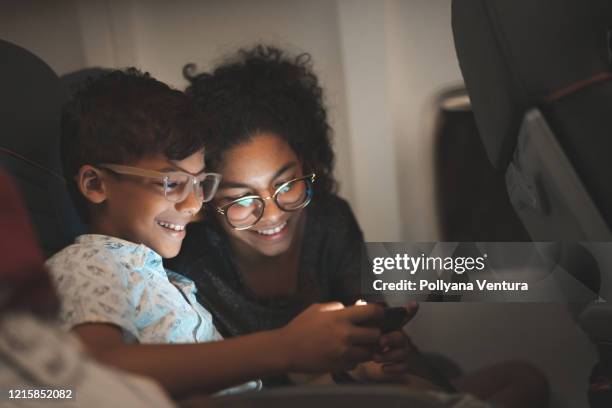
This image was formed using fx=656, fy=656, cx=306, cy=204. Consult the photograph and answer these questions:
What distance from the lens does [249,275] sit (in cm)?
100

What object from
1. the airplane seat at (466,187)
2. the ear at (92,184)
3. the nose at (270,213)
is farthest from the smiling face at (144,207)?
the airplane seat at (466,187)

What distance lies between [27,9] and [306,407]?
2.32ft

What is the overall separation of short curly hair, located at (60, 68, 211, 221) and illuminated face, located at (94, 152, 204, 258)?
0.02 metres

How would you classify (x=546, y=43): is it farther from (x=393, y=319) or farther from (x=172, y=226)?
(x=172, y=226)

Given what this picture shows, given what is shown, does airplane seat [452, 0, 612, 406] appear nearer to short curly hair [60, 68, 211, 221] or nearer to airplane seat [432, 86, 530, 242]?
airplane seat [432, 86, 530, 242]

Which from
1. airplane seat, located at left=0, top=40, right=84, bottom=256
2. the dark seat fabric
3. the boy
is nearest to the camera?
the boy

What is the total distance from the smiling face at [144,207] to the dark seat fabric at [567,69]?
A: 1.40 ft

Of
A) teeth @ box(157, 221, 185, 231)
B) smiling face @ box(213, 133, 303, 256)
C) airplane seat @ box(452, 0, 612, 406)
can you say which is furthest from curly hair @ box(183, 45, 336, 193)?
airplane seat @ box(452, 0, 612, 406)

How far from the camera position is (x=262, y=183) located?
94cm

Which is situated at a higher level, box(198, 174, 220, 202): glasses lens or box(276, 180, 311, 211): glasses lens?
box(198, 174, 220, 202): glasses lens

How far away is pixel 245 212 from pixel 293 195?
8cm

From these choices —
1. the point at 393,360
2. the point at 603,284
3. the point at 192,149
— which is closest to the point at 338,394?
the point at 393,360

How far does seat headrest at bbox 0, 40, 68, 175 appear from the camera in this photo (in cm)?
92

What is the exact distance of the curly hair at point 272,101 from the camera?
945mm
